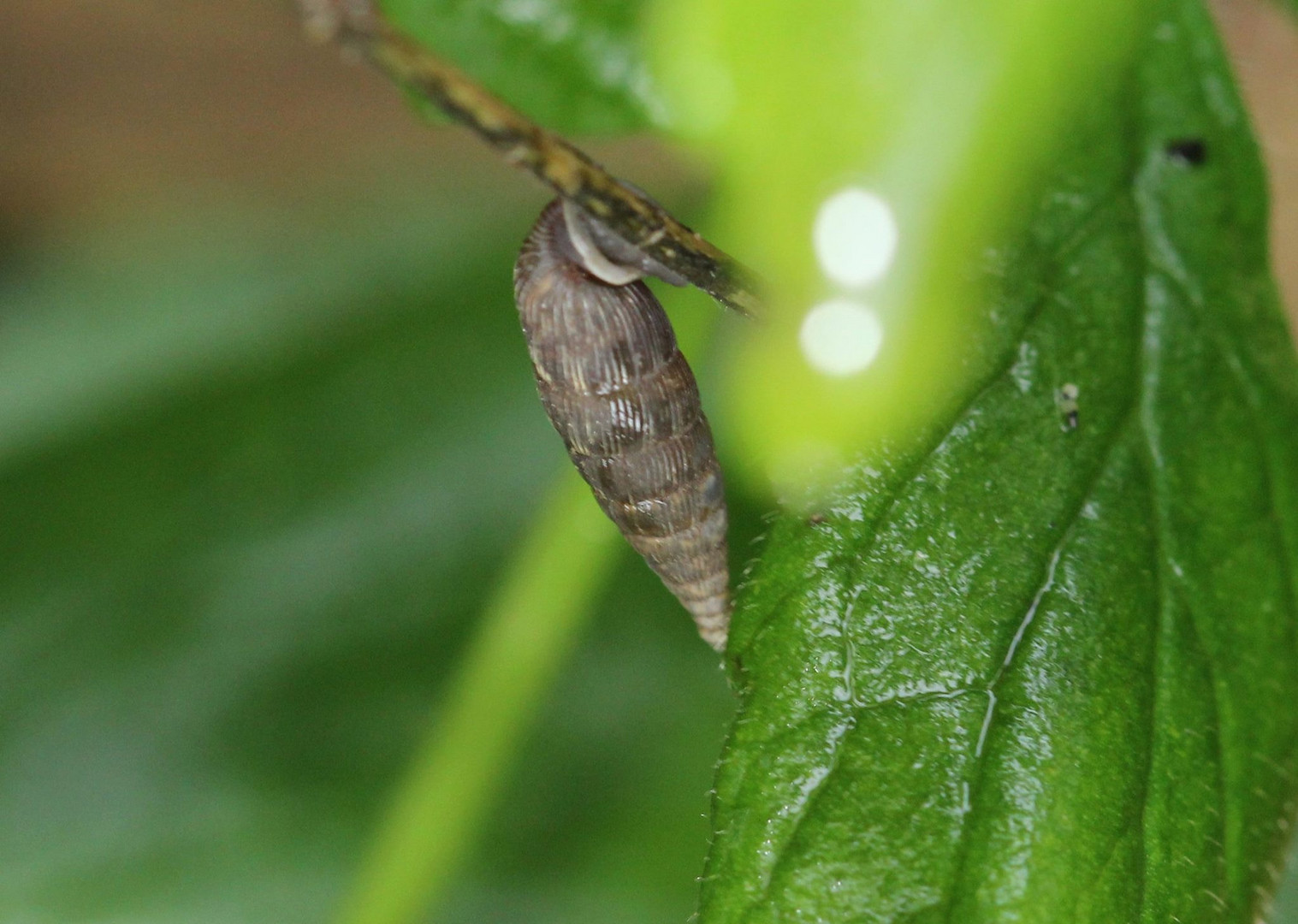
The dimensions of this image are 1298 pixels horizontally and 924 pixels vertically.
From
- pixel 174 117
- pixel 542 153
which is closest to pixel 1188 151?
pixel 542 153

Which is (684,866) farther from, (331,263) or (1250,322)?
(331,263)

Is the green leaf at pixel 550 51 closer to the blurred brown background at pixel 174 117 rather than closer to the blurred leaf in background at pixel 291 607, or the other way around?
the blurred leaf in background at pixel 291 607

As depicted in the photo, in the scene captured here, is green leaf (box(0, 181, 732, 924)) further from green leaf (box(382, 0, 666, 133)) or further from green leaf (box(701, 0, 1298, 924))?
green leaf (box(701, 0, 1298, 924))

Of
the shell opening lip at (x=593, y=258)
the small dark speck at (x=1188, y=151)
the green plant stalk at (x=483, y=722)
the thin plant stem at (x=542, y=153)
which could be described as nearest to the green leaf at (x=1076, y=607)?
the small dark speck at (x=1188, y=151)

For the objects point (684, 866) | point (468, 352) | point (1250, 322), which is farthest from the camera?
point (468, 352)

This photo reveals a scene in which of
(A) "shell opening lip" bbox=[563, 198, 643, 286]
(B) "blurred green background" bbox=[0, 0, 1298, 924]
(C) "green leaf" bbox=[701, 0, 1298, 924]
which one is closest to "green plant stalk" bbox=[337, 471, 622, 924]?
(B) "blurred green background" bbox=[0, 0, 1298, 924]

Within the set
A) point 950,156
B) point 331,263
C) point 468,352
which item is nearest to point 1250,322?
point 950,156
